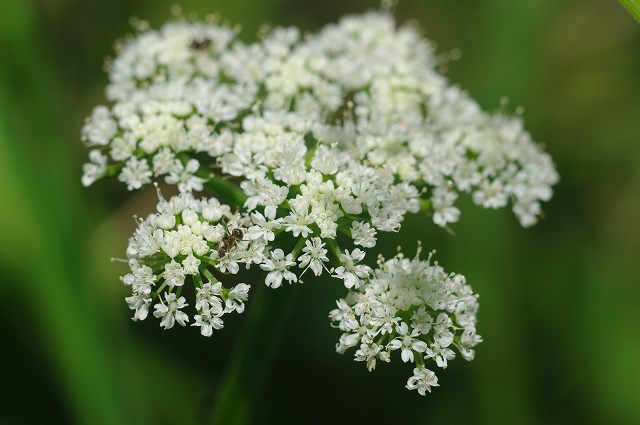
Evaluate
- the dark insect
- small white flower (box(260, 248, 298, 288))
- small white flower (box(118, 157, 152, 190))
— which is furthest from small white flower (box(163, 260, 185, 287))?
the dark insect

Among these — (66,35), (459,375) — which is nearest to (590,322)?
(459,375)

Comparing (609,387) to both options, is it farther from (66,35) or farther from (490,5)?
(66,35)

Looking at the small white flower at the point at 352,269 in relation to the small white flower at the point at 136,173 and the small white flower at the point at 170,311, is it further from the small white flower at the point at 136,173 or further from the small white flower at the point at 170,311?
the small white flower at the point at 136,173

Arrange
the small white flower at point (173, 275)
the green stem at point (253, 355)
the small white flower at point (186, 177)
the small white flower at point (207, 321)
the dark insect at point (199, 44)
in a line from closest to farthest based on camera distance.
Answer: the small white flower at point (207, 321)
the small white flower at point (173, 275)
the small white flower at point (186, 177)
the green stem at point (253, 355)
the dark insect at point (199, 44)

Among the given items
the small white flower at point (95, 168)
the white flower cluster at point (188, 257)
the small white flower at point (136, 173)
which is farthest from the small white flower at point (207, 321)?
the small white flower at point (95, 168)

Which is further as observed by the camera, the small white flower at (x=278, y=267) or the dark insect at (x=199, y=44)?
the dark insect at (x=199, y=44)

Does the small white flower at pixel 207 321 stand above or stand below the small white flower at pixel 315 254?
below

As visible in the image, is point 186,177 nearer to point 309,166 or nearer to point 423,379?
point 309,166
